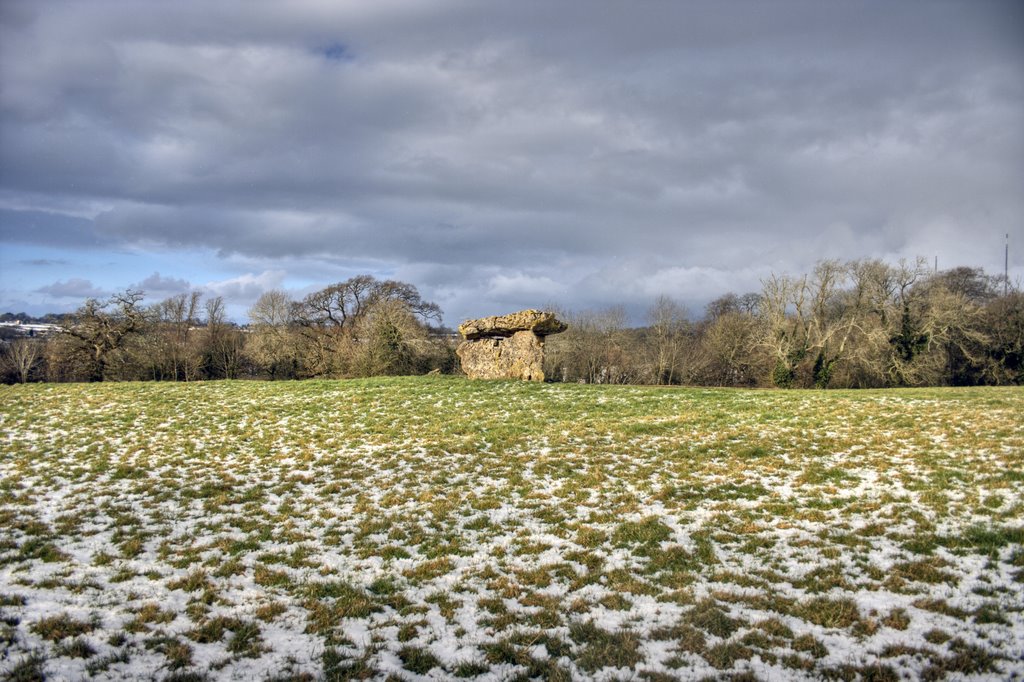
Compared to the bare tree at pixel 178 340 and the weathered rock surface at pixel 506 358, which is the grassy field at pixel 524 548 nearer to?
the weathered rock surface at pixel 506 358

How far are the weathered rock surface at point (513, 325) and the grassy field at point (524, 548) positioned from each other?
9083mm

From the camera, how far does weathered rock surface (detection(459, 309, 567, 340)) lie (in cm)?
2506

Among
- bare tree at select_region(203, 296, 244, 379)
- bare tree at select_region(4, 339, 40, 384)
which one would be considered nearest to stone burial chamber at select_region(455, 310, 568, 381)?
bare tree at select_region(203, 296, 244, 379)

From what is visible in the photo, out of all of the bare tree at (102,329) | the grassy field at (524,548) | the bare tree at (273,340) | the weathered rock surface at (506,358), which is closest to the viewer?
the grassy field at (524,548)

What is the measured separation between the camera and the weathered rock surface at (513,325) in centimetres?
2506

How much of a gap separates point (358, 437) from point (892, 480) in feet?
43.1

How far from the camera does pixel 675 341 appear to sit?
57406 millimetres

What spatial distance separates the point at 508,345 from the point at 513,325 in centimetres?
103

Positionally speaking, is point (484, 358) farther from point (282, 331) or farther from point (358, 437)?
→ point (282, 331)

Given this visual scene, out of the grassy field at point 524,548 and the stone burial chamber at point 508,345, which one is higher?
the stone burial chamber at point 508,345

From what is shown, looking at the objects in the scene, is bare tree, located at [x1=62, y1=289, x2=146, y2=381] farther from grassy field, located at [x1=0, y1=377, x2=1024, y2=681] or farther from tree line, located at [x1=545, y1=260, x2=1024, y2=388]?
tree line, located at [x1=545, y1=260, x2=1024, y2=388]

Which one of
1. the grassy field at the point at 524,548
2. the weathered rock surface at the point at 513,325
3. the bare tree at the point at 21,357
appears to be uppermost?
the weathered rock surface at the point at 513,325

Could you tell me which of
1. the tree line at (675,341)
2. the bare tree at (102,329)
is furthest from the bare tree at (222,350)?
the bare tree at (102,329)

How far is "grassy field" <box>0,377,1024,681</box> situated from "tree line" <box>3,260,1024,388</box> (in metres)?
24.4
